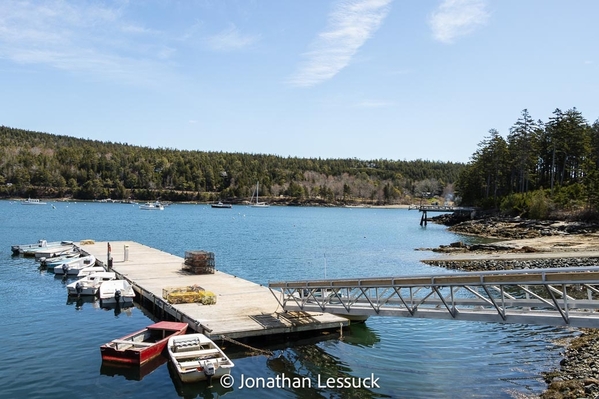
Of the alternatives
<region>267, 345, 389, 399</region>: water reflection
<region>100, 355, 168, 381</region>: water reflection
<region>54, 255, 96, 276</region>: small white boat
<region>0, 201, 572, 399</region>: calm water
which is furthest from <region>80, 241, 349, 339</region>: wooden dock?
<region>54, 255, 96, 276</region>: small white boat

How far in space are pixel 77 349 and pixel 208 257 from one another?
1427 cm

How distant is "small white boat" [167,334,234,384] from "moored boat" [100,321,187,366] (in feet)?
2.41

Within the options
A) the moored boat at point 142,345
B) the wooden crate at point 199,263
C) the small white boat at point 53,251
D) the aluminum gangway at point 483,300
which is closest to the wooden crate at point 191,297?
the moored boat at point 142,345

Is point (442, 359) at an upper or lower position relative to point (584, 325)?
lower

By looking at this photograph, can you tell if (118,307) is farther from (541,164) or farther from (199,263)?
(541,164)

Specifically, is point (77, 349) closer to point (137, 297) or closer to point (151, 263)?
point (137, 297)

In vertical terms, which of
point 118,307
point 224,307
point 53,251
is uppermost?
point 224,307

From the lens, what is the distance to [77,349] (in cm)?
2017

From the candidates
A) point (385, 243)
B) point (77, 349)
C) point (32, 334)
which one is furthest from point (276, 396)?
point (385, 243)

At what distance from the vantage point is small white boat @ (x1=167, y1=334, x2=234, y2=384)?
1639 centimetres

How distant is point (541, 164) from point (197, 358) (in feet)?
347

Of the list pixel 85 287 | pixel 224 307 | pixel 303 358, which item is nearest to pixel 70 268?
pixel 85 287

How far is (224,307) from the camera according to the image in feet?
78.4

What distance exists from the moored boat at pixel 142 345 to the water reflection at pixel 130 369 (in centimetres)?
14
